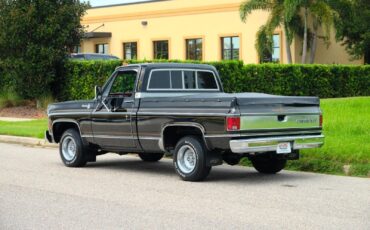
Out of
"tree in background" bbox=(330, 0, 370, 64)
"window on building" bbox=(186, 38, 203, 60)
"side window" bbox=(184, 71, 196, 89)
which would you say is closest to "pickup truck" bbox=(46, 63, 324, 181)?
"side window" bbox=(184, 71, 196, 89)

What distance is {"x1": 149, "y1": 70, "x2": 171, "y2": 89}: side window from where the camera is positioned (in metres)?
12.2

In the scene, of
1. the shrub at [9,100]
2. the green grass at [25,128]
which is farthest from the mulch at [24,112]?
the green grass at [25,128]

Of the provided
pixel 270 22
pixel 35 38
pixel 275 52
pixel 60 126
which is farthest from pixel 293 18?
pixel 60 126

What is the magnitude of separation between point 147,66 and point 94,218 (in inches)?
181

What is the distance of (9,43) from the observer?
85.7 ft

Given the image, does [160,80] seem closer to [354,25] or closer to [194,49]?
[354,25]

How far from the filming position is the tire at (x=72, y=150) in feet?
43.0

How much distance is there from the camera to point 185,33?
4609cm

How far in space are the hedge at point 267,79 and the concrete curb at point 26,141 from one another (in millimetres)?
6783

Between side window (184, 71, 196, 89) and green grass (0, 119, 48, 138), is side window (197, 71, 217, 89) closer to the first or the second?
side window (184, 71, 196, 89)

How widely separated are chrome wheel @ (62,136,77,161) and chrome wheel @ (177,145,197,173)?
2790mm

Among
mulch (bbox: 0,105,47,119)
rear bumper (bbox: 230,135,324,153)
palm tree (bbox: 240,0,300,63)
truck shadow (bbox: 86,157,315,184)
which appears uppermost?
palm tree (bbox: 240,0,300,63)

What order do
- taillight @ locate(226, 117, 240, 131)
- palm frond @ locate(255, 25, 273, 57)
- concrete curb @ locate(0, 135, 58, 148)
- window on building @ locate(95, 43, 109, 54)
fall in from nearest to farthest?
taillight @ locate(226, 117, 240, 131)
concrete curb @ locate(0, 135, 58, 148)
palm frond @ locate(255, 25, 273, 57)
window on building @ locate(95, 43, 109, 54)

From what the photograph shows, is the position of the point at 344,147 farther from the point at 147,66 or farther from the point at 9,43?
the point at 9,43
